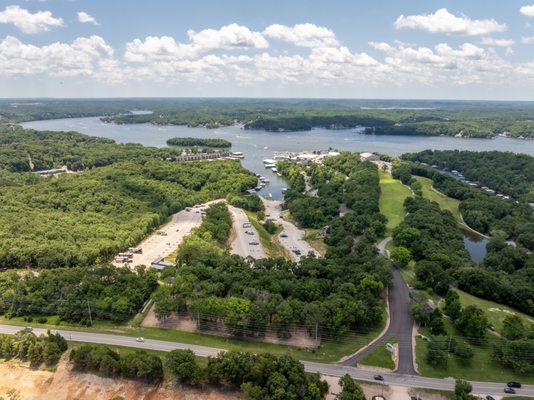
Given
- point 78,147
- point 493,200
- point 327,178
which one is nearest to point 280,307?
point 493,200

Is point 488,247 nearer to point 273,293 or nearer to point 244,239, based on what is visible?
point 244,239

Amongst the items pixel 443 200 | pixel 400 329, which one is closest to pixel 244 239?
pixel 400 329

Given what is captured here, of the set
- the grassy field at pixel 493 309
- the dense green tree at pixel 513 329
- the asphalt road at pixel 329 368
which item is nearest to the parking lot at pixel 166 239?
the asphalt road at pixel 329 368

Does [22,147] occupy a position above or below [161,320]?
above

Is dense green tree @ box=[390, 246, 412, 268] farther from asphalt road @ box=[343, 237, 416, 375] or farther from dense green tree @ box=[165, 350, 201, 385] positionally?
dense green tree @ box=[165, 350, 201, 385]

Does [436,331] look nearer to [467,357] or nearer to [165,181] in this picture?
[467,357]

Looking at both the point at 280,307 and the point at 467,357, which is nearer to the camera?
the point at 467,357
